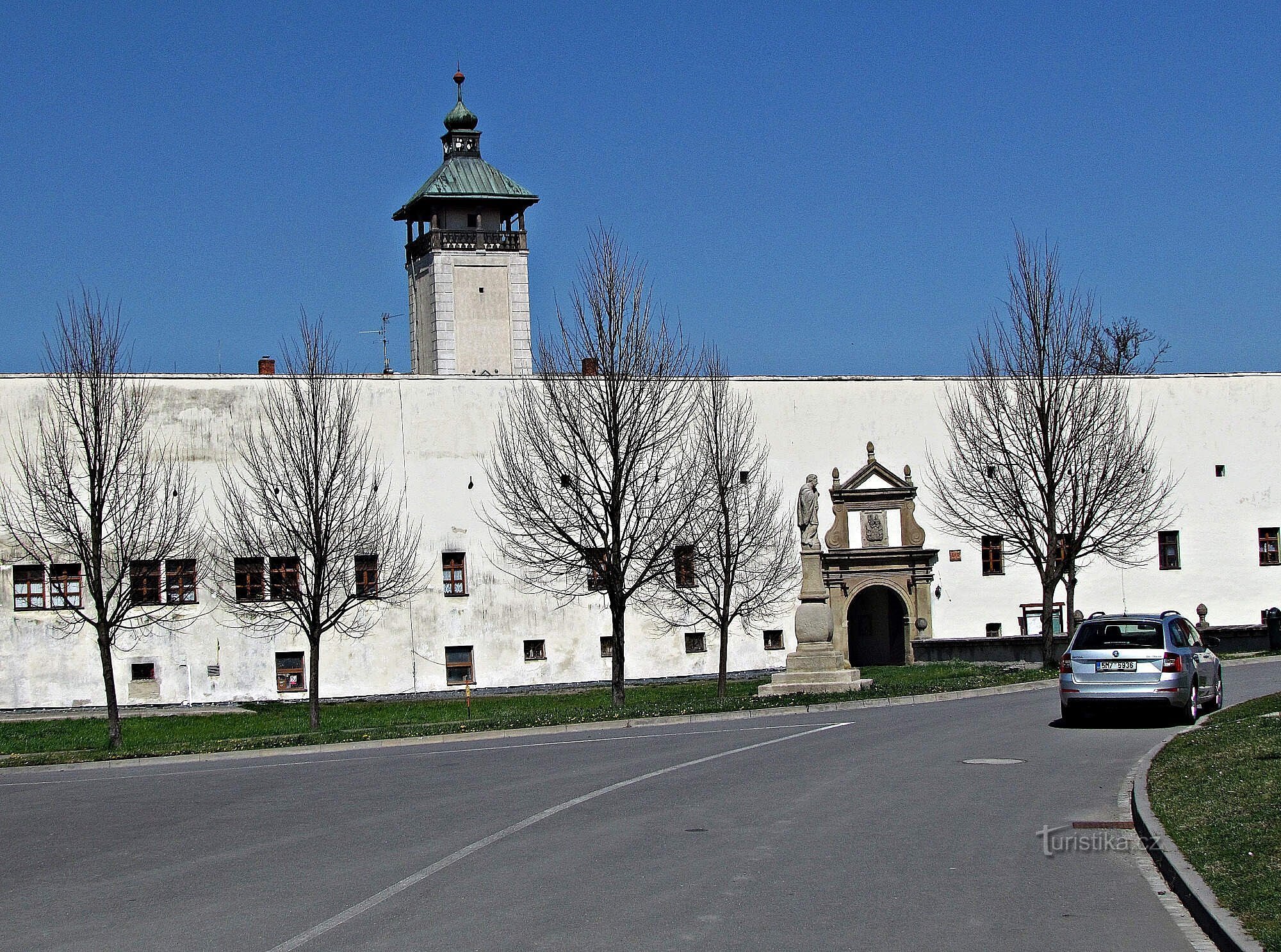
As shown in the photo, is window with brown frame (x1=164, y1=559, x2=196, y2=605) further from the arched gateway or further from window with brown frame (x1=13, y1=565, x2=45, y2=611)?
the arched gateway

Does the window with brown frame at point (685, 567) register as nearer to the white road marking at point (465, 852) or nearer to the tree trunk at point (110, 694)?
the tree trunk at point (110, 694)

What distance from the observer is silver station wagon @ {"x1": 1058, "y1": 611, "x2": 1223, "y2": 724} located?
19.8 metres

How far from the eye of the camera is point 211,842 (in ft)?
41.4

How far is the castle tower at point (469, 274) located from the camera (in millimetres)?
68938

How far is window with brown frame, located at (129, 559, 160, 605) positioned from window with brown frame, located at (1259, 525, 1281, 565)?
117ft

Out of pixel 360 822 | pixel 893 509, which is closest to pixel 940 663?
pixel 893 509

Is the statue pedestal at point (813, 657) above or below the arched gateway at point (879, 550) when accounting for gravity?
below

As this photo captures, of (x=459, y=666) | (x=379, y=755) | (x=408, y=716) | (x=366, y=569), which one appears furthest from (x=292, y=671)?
(x=379, y=755)

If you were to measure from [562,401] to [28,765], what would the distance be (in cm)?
1692

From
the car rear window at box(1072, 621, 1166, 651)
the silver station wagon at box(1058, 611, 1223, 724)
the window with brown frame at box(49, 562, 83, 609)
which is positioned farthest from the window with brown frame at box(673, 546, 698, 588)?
the silver station wagon at box(1058, 611, 1223, 724)

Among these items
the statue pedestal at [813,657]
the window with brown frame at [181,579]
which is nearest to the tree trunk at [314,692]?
the statue pedestal at [813,657]

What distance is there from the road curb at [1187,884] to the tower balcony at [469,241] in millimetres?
59187

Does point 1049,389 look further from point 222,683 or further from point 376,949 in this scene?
point 376,949

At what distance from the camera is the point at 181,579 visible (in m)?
42.8
